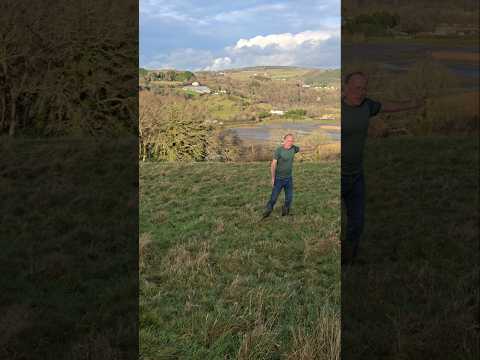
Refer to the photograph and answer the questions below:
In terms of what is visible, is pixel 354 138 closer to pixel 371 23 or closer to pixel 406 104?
pixel 371 23

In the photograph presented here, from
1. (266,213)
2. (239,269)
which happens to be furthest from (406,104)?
(239,269)

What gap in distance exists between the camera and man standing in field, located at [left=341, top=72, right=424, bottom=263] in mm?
2682

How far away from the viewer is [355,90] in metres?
2.67

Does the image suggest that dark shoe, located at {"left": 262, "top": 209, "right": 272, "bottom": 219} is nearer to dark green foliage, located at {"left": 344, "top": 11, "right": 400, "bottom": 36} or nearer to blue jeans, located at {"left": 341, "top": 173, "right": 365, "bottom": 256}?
blue jeans, located at {"left": 341, "top": 173, "right": 365, "bottom": 256}

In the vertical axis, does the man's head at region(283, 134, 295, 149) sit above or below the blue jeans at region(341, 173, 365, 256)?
above

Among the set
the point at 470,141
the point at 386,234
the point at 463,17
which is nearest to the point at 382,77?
the point at 463,17

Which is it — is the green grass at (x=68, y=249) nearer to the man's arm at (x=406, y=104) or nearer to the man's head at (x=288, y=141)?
the man's head at (x=288, y=141)

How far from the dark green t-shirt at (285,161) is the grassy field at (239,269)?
6 cm

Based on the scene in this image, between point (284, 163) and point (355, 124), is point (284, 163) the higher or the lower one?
the lower one

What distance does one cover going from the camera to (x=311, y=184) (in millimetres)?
3205

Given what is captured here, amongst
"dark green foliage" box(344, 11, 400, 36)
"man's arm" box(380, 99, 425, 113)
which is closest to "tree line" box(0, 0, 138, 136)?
"dark green foliage" box(344, 11, 400, 36)

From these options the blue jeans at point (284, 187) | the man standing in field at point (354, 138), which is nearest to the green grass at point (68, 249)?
the blue jeans at point (284, 187)

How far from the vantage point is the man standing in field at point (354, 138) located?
2.68 meters

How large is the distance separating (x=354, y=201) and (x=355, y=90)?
2.70ft
